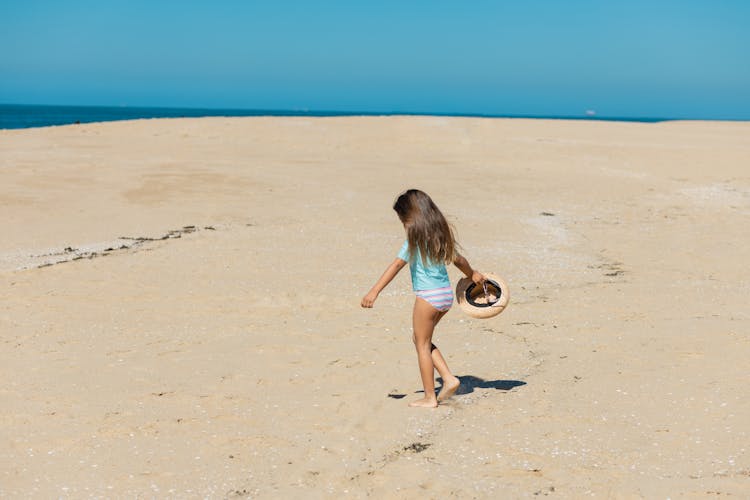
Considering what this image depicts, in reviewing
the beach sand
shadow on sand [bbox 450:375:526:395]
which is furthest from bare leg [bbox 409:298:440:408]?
shadow on sand [bbox 450:375:526:395]

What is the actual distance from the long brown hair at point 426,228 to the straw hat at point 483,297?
473 mm

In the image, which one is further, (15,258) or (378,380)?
(15,258)

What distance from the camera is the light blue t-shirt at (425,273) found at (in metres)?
5.24

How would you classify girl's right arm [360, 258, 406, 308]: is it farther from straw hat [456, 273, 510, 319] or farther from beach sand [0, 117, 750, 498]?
beach sand [0, 117, 750, 498]

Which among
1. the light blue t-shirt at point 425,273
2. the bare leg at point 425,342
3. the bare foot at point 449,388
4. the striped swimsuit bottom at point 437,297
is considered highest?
the light blue t-shirt at point 425,273

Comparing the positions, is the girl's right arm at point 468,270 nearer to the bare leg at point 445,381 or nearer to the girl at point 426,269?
the girl at point 426,269

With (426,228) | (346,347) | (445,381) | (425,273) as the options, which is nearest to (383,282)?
(425,273)

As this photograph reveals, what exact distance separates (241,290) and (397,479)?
4266 mm

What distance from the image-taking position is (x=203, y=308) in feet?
25.1

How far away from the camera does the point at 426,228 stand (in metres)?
5.13

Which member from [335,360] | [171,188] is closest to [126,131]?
[171,188]

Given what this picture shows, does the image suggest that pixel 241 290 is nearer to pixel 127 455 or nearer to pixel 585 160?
pixel 127 455

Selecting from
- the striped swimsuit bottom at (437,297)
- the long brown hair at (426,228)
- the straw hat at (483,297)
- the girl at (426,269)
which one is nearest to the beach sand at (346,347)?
→ the girl at (426,269)

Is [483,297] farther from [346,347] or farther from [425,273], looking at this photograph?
[346,347]
